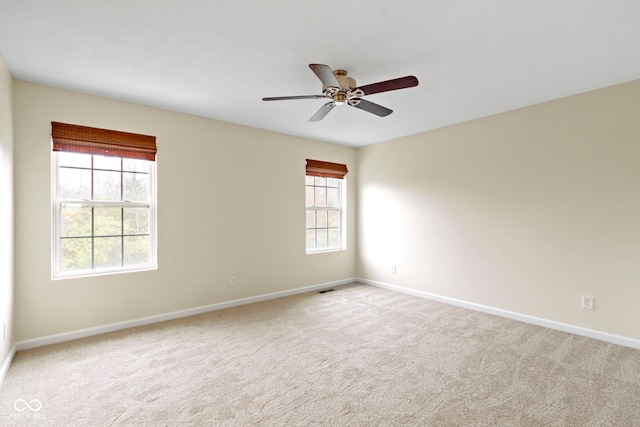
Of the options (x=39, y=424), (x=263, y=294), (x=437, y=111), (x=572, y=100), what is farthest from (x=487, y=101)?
(x=39, y=424)

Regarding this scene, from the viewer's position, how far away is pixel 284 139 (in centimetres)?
470

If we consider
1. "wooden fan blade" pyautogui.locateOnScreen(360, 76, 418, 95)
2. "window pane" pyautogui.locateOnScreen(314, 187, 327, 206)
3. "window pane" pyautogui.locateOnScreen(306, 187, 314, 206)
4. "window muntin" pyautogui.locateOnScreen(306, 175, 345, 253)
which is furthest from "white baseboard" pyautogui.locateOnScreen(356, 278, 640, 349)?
"wooden fan blade" pyautogui.locateOnScreen(360, 76, 418, 95)

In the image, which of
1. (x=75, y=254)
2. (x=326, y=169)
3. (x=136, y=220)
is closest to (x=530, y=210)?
(x=326, y=169)

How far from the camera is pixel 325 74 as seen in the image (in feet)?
7.15

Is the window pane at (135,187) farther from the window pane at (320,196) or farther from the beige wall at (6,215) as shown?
the window pane at (320,196)

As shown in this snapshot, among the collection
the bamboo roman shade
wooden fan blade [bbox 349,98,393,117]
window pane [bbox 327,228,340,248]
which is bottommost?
window pane [bbox 327,228,340,248]

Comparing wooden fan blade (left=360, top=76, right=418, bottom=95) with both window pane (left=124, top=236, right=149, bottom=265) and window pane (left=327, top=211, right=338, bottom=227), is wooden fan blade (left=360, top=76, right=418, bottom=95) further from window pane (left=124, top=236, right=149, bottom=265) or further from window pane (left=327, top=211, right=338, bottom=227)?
window pane (left=327, top=211, right=338, bottom=227)

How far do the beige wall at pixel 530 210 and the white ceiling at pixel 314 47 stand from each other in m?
0.39

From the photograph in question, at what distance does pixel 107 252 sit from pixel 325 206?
10.2 feet

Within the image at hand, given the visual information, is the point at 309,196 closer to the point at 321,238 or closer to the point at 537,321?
the point at 321,238

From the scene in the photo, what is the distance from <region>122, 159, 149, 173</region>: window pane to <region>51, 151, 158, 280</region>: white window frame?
0.17 ft

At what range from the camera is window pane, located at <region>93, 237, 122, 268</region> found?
10.7 feet

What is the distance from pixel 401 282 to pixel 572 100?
122 inches

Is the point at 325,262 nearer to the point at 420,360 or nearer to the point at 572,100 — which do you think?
the point at 420,360
